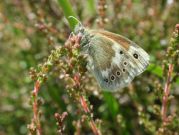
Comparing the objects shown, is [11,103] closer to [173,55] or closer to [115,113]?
[115,113]

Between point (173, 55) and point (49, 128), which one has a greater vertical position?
point (49, 128)

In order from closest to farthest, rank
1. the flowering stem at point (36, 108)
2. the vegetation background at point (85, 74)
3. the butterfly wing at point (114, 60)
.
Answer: the flowering stem at point (36, 108)
the butterfly wing at point (114, 60)
the vegetation background at point (85, 74)

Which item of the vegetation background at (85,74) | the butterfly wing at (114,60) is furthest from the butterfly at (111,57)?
the vegetation background at (85,74)

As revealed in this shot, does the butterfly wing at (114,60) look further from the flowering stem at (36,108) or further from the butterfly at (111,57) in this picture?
the flowering stem at (36,108)

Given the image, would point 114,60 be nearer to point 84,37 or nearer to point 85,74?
point 84,37

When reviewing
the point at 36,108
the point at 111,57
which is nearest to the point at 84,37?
the point at 111,57

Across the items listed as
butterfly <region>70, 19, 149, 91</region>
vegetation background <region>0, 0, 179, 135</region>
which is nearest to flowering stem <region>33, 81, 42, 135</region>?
butterfly <region>70, 19, 149, 91</region>

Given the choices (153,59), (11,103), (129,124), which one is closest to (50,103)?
(11,103)
